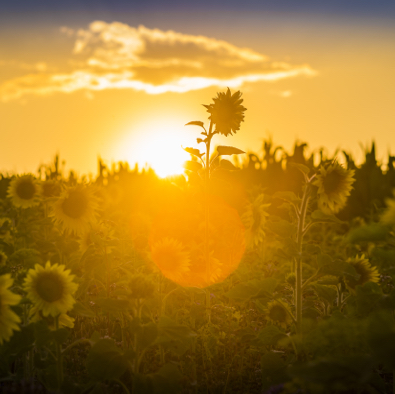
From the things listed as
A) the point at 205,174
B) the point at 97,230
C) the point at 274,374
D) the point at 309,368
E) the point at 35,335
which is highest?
the point at 205,174

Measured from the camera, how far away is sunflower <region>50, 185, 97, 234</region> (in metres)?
4.17

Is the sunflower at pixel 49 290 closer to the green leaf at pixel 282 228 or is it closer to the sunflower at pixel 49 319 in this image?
the sunflower at pixel 49 319

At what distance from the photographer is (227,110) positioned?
3.45 m

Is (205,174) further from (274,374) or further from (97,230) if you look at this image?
(274,374)

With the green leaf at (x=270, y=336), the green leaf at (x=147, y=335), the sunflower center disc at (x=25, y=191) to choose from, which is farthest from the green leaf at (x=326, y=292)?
the sunflower center disc at (x=25, y=191)

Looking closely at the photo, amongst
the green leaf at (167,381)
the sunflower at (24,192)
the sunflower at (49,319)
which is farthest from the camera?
the sunflower at (24,192)

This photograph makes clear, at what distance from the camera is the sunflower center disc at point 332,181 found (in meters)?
2.82

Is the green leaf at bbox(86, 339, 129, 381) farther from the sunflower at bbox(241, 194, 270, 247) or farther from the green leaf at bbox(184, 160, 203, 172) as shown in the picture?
the sunflower at bbox(241, 194, 270, 247)

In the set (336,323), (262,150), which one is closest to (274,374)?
(336,323)

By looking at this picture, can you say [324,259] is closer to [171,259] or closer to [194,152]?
[171,259]

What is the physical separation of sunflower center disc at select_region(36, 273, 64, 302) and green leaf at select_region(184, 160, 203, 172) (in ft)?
5.14

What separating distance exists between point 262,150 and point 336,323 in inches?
352

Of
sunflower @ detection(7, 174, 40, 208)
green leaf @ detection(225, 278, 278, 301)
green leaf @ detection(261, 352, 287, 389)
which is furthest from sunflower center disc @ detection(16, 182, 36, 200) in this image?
green leaf @ detection(261, 352, 287, 389)

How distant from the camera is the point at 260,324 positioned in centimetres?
423
